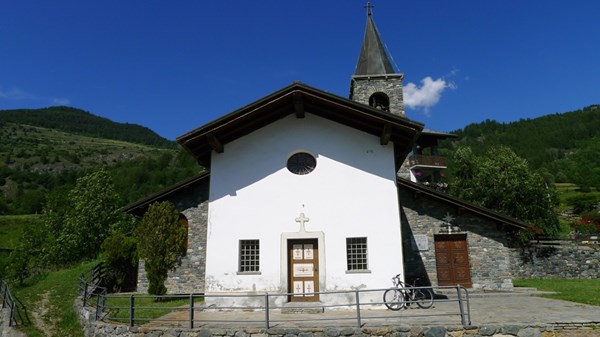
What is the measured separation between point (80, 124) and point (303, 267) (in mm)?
195249

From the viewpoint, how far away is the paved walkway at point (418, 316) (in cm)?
873

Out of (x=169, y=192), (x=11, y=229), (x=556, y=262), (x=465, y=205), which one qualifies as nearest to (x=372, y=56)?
(x=465, y=205)

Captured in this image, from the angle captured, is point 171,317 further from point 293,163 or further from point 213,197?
point 293,163

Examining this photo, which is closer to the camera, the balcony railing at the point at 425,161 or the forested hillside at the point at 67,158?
the balcony railing at the point at 425,161

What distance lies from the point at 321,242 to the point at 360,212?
1.51 metres

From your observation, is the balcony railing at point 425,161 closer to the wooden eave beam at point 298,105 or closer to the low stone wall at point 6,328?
the wooden eave beam at point 298,105

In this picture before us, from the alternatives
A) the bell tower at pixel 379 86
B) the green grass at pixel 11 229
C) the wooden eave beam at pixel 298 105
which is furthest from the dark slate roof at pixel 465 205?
the green grass at pixel 11 229

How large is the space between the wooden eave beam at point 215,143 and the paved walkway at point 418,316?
16.6 ft

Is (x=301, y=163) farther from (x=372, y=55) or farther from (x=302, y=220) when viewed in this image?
(x=372, y=55)

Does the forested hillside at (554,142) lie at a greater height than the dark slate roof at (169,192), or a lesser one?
greater

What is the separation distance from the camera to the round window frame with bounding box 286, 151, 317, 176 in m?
12.6

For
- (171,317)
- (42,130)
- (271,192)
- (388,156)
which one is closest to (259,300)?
(171,317)

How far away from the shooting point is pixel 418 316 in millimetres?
8977

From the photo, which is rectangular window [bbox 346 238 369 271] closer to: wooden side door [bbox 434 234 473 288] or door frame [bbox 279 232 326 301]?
door frame [bbox 279 232 326 301]
